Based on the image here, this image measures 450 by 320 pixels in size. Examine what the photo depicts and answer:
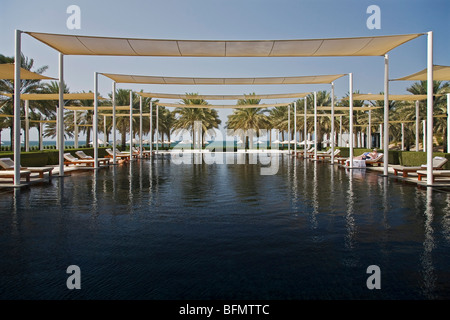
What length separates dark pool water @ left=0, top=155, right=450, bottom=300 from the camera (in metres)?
3.49

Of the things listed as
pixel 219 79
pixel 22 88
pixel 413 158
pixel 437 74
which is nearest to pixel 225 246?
pixel 437 74

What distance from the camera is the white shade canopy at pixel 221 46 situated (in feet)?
36.7

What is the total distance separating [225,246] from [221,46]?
8248 mm

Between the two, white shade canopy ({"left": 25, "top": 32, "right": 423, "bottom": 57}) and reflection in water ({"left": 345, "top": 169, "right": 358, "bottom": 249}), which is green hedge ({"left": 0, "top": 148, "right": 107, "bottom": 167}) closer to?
white shade canopy ({"left": 25, "top": 32, "right": 423, "bottom": 57})

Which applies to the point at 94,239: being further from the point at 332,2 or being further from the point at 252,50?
the point at 332,2

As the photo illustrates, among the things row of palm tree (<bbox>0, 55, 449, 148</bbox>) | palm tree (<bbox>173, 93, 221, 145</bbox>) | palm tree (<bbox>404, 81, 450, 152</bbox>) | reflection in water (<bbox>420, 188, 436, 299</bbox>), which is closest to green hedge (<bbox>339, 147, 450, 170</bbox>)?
reflection in water (<bbox>420, 188, 436, 299</bbox>)

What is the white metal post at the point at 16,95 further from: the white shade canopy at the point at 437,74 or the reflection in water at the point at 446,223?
the white shade canopy at the point at 437,74

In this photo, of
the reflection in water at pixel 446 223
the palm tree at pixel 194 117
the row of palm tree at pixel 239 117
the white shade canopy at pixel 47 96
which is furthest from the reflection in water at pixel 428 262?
the palm tree at pixel 194 117

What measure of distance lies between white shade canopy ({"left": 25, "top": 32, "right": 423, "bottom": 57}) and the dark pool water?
4907 millimetres

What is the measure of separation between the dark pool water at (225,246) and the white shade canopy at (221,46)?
491cm

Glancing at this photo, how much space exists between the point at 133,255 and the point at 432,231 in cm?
437
